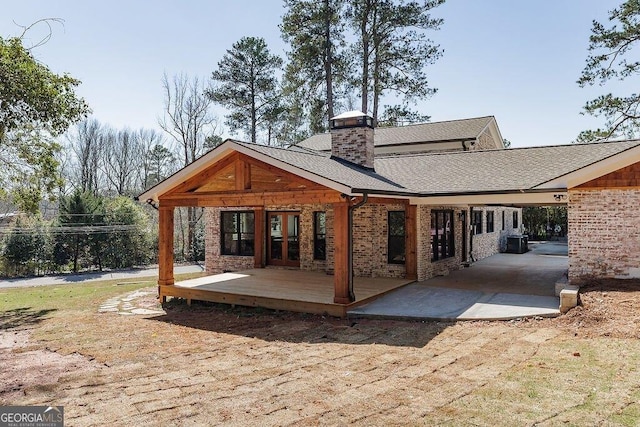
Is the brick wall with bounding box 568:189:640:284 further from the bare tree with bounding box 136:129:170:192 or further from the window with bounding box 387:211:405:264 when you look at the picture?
the bare tree with bounding box 136:129:170:192

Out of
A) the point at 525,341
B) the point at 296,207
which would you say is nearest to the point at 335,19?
the point at 296,207

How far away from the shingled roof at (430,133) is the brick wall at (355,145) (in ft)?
22.2

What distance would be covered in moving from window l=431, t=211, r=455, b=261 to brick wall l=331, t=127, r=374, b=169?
2661mm

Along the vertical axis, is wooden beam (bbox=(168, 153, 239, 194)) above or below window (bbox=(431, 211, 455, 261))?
above

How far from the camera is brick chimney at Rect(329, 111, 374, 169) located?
13078 millimetres

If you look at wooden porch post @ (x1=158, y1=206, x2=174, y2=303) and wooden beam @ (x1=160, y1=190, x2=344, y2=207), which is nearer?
wooden beam @ (x1=160, y1=190, x2=344, y2=207)

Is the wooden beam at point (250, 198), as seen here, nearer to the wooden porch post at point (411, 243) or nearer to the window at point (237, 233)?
the wooden porch post at point (411, 243)

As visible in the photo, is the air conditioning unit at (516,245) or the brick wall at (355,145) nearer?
the brick wall at (355,145)

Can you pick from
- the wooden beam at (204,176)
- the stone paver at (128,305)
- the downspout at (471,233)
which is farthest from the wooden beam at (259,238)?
the downspout at (471,233)

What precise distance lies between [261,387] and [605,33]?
Answer: 23237 mm

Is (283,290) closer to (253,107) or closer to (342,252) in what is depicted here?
(342,252)

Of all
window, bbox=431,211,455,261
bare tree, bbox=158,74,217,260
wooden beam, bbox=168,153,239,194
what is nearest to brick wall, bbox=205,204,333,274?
window, bbox=431,211,455,261

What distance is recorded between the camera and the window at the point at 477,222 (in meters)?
17.2

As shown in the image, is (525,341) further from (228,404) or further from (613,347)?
(228,404)
